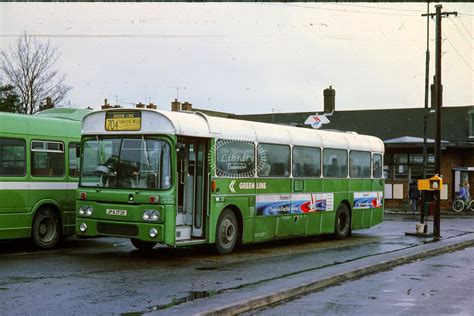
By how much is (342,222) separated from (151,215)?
819cm

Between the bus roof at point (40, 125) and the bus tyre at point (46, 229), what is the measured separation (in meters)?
1.70

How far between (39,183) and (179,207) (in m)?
3.27

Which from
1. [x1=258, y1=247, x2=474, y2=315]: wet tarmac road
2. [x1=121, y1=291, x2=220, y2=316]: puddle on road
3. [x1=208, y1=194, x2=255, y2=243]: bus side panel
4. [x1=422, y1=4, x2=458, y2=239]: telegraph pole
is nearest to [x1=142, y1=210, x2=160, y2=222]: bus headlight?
[x1=208, y1=194, x2=255, y2=243]: bus side panel

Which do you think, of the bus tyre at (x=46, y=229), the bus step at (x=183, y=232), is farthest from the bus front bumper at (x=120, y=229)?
the bus tyre at (x=46, y=229)

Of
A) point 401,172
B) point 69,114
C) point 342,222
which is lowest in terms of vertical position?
point 342,222

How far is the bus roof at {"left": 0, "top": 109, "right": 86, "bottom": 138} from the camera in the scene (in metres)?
14.6

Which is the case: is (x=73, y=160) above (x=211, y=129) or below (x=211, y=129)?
below

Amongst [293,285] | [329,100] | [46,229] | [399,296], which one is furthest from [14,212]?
[329,100]

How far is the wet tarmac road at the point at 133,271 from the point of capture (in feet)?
30.3

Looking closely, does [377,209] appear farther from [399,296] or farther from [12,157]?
[399,296]

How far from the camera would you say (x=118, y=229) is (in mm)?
13875

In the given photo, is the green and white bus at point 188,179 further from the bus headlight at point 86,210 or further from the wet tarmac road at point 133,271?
the wet tarmac road at point 133,271

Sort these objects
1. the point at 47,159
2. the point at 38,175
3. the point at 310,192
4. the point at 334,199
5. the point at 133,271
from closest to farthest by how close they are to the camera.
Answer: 1. the point at 133,271
2. the point at 38,175
3. the point at 47,159
4. the point at 310,192
5. the point at 334,199


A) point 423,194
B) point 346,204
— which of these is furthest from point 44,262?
point 423,194
